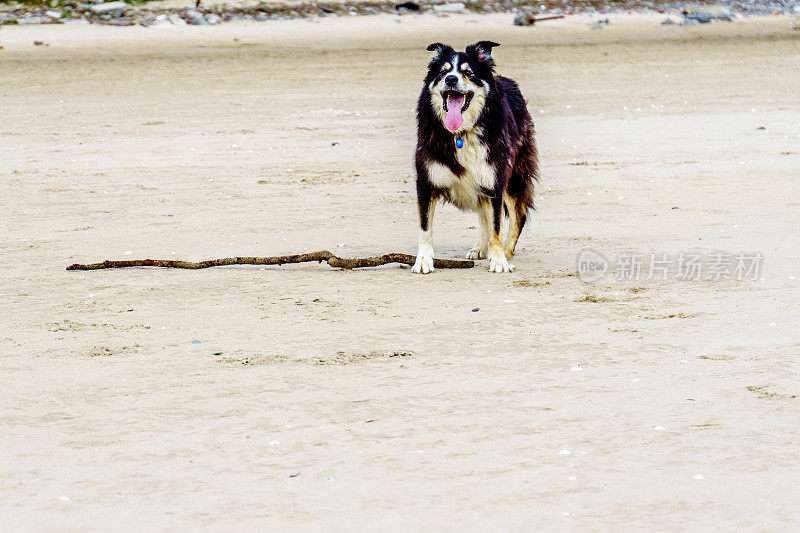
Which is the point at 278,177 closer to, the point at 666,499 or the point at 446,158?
the point at 446,158

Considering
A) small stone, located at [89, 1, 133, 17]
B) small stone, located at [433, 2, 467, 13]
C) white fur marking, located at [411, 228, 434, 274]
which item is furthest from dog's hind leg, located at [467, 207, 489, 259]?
small stone, located at [433, 2, 467, 13]

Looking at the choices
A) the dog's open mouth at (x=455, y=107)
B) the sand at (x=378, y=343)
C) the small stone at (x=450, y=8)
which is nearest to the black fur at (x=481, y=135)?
the dog's open mouth at (x=455, y=107)

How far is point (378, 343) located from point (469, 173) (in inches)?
85.4

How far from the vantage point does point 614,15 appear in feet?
107

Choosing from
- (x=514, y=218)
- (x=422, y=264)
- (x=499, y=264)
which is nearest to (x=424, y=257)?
(x=422, y=264)

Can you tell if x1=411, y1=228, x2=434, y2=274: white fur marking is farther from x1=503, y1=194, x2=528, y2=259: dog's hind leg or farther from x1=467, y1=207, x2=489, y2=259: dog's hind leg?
x1=503, y1=194, x2=528, y2=259: dog's hind leg

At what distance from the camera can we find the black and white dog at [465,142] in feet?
25.1

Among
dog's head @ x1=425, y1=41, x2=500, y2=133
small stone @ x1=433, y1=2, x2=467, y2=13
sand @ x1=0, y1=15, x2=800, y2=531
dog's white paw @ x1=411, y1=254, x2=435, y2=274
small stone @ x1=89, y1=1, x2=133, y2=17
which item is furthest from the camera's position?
small stone @ x1=433, y1=2, x2=467, y2=13

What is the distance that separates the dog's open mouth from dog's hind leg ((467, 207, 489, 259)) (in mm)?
771

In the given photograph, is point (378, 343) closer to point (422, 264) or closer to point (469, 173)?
point (422, 264)

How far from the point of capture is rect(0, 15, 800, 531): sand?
13.3ft

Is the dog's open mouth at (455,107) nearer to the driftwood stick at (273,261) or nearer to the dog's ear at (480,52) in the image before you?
the dog's ear at (480,52)

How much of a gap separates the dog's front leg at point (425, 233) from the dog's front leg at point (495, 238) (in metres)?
0.41

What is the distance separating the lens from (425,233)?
309 inches
